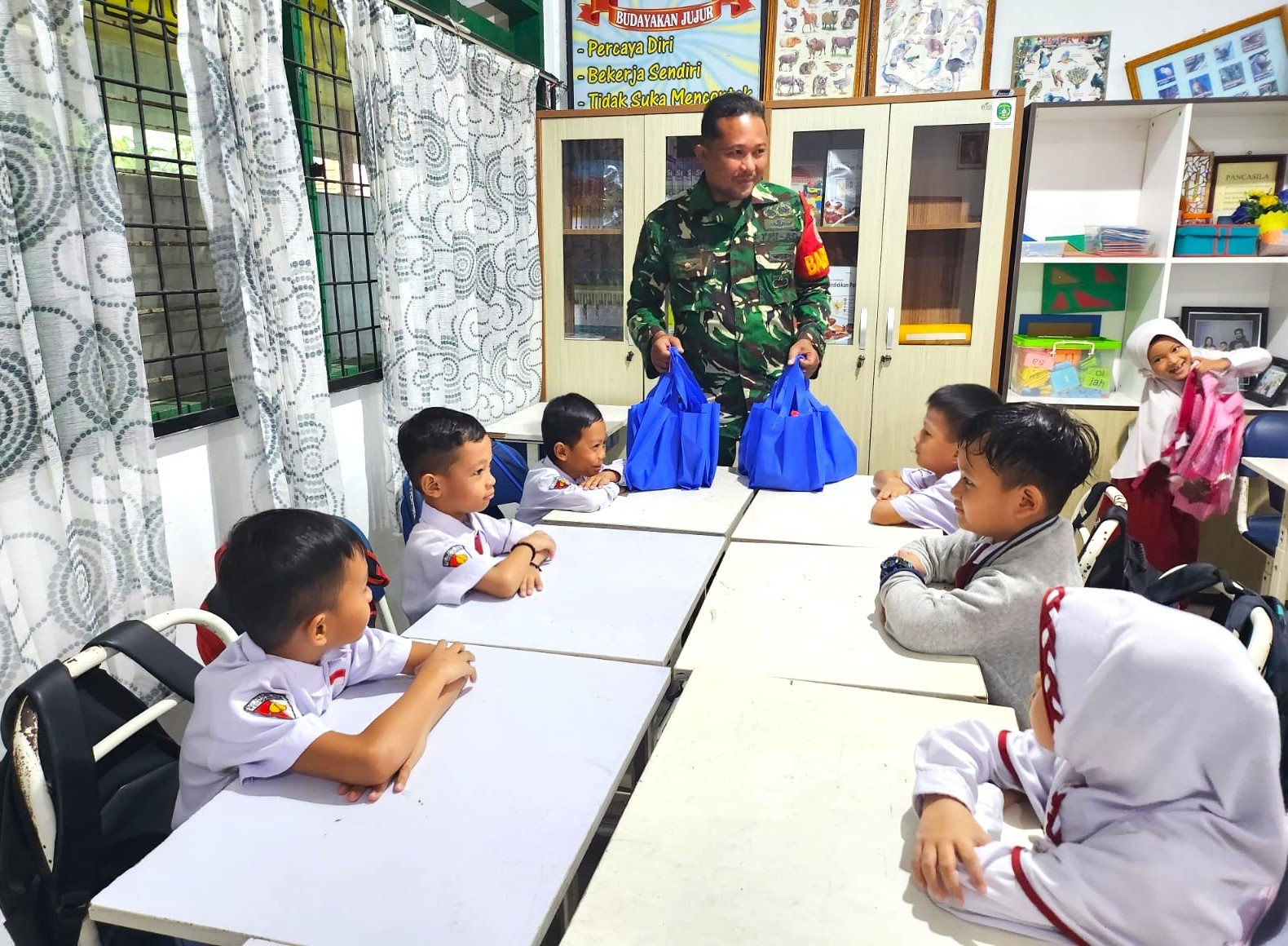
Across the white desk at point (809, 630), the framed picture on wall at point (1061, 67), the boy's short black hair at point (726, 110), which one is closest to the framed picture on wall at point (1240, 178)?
the framed picture on wall at point (1061, 67)

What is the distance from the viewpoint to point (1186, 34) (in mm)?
3381

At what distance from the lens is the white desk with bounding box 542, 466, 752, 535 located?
2064mm

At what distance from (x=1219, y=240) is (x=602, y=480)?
8.88 ft

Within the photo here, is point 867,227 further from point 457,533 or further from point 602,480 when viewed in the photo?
point 457,533

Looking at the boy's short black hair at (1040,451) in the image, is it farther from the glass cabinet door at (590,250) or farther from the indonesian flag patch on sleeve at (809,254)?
the glass cabinet door at (590,250)

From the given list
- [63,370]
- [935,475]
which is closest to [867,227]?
[935,475]

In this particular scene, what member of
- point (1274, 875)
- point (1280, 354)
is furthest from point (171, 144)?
point (1280, 354)

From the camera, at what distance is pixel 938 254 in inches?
140

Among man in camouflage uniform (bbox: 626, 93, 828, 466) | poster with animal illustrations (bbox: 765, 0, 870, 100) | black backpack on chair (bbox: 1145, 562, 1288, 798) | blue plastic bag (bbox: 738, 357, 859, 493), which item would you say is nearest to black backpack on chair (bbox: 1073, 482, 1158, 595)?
black backpack on chair (bbox: 1145, 562, 1288, 798)

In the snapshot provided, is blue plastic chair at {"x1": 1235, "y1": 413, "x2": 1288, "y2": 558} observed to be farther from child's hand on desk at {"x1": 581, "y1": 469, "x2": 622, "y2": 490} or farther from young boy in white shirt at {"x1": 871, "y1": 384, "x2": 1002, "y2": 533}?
child's hand on desk at {"x1": 581, "y1": 469, "x2": 622, "y2": 490}

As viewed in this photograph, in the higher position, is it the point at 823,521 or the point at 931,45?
the point at 931,45

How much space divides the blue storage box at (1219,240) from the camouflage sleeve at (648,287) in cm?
223

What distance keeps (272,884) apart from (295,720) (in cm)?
23

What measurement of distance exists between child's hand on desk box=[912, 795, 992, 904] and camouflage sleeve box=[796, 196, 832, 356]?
1.74 metres
